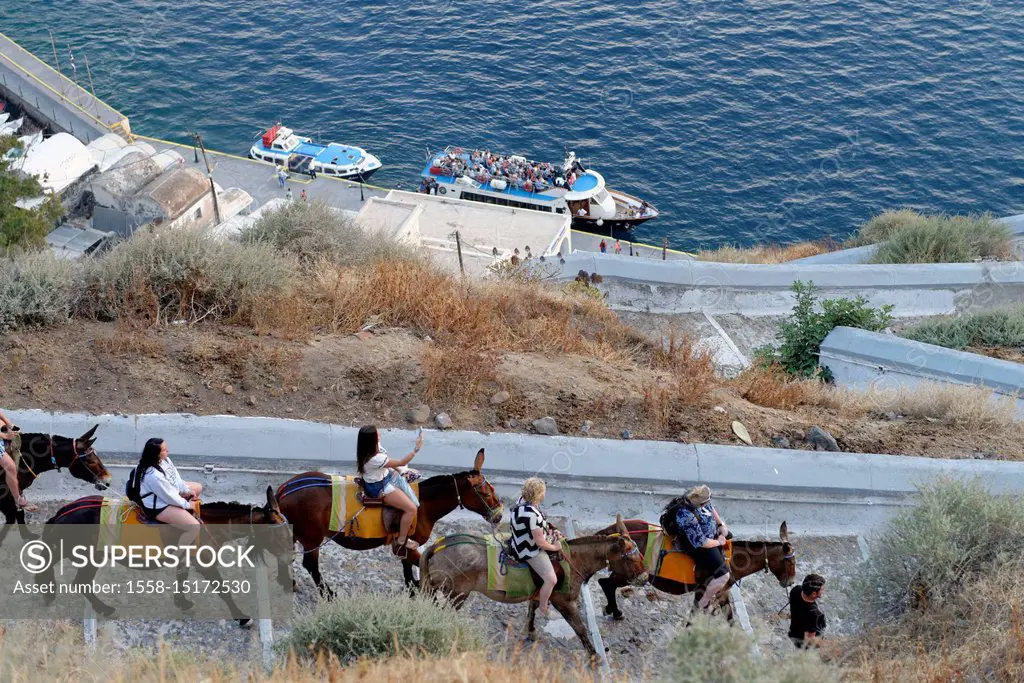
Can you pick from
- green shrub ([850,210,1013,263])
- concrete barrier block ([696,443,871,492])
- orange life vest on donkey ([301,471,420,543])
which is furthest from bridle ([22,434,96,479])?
green shrub ([850,210,1013,263])

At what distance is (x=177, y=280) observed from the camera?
14125mm

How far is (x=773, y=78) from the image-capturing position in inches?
2202

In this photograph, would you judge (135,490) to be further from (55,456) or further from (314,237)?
(314,237)

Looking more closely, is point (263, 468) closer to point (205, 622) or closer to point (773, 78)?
point (205, 622)

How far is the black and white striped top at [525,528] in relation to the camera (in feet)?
29.6

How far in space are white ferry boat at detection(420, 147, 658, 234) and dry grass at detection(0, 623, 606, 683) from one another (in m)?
40.2

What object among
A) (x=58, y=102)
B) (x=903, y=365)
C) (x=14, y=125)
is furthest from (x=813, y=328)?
(x=58, y=102)

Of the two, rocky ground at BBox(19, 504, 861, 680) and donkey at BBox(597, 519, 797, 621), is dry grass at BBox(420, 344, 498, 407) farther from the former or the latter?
donkey at BBox(597, 519, 797, 621)

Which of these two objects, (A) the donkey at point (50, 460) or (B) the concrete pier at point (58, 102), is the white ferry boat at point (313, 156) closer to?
(B) the concrete pier at point (58, 102)

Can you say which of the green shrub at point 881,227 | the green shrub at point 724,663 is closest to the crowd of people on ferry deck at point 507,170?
the green shrub at point 881,227

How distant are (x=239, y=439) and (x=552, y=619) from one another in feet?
13.7

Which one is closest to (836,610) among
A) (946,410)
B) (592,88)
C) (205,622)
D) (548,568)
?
(548,568)

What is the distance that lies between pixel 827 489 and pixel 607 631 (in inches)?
132

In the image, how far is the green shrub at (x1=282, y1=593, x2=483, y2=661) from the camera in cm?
811
